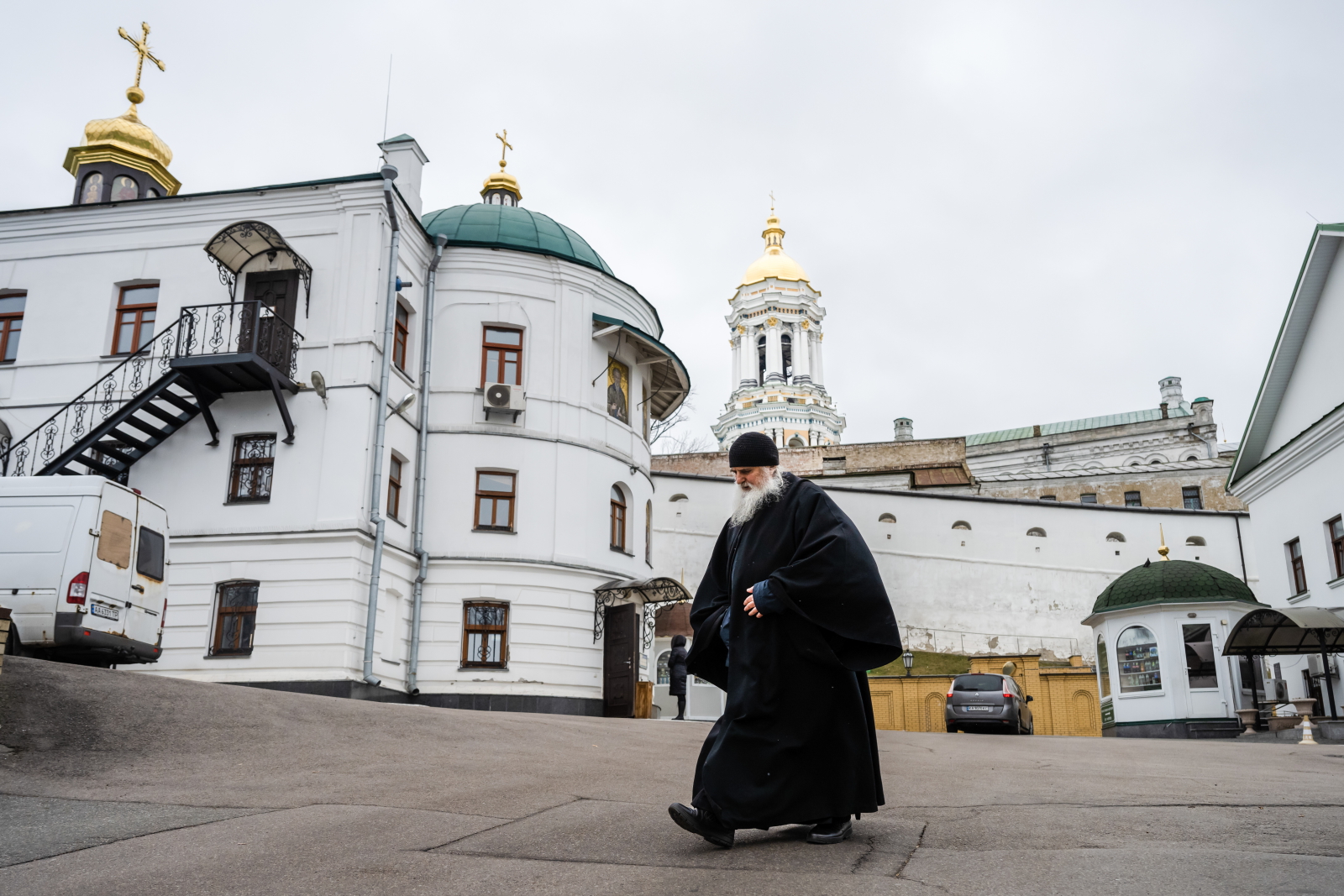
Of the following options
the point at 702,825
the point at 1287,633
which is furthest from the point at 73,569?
the point at 1287,633

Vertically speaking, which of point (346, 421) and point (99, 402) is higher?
point (99, 402)

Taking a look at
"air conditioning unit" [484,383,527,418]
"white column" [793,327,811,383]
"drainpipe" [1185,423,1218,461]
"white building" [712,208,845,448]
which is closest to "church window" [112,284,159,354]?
"air conditioning unit" [484,383,527,418]

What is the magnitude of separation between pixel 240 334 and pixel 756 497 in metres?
17.1

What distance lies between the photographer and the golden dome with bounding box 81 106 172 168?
29.9m

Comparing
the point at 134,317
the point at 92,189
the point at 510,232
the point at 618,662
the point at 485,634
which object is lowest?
the point at 618,662

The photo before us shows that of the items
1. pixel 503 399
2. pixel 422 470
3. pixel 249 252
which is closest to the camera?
pixel 249 252

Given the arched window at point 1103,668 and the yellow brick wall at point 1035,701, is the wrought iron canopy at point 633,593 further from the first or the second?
the arched window at point 1103,668

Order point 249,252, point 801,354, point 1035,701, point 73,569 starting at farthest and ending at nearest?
1. point 801,354
2. point 1035,701
3. point 249,252
4. point 73,569

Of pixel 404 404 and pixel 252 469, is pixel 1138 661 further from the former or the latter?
pixel 252 469

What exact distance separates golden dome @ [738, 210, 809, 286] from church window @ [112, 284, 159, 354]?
2716 inches

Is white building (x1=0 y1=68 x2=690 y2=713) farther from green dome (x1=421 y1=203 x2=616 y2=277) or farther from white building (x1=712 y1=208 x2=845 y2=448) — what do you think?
white building (x1=712 y1=208 x2=845 y2=448)

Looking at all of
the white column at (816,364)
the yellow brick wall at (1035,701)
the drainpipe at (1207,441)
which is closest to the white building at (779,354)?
the white column at (816,364)

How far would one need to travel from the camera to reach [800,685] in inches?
201

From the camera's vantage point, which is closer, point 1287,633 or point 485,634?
point 1287,633
